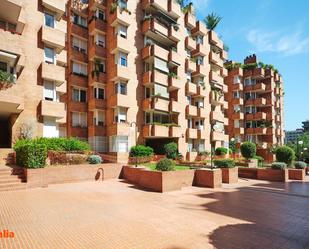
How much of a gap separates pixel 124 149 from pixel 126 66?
10062 mm

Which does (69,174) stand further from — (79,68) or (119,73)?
(79,68)

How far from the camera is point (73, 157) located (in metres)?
18.6

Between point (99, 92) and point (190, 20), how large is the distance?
19.3m

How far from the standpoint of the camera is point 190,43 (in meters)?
35.9

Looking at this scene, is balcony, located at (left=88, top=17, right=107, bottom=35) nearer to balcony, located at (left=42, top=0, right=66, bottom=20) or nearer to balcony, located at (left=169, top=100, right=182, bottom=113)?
balcony, located at (left=42, top=0, right=66, bottom=20)

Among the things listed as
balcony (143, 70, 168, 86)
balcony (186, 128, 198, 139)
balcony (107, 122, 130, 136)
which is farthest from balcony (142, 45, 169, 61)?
balcony (186, 128, 198, 139)

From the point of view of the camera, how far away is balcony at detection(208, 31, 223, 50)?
4097 cm

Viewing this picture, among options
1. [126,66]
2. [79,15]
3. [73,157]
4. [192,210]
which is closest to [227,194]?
[192,210]

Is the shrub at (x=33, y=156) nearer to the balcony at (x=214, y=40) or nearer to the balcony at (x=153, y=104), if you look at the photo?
the balcony at (x=153, y=104)

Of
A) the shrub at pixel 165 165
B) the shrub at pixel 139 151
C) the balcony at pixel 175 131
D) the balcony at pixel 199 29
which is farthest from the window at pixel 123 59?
the shrub at pixel 165 165

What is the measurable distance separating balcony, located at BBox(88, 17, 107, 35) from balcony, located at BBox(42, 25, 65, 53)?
5.87 m

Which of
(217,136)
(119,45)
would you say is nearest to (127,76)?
(119,45)

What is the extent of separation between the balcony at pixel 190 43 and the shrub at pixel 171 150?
52.2 ft

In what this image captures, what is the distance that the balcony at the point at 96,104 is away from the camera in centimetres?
2770
